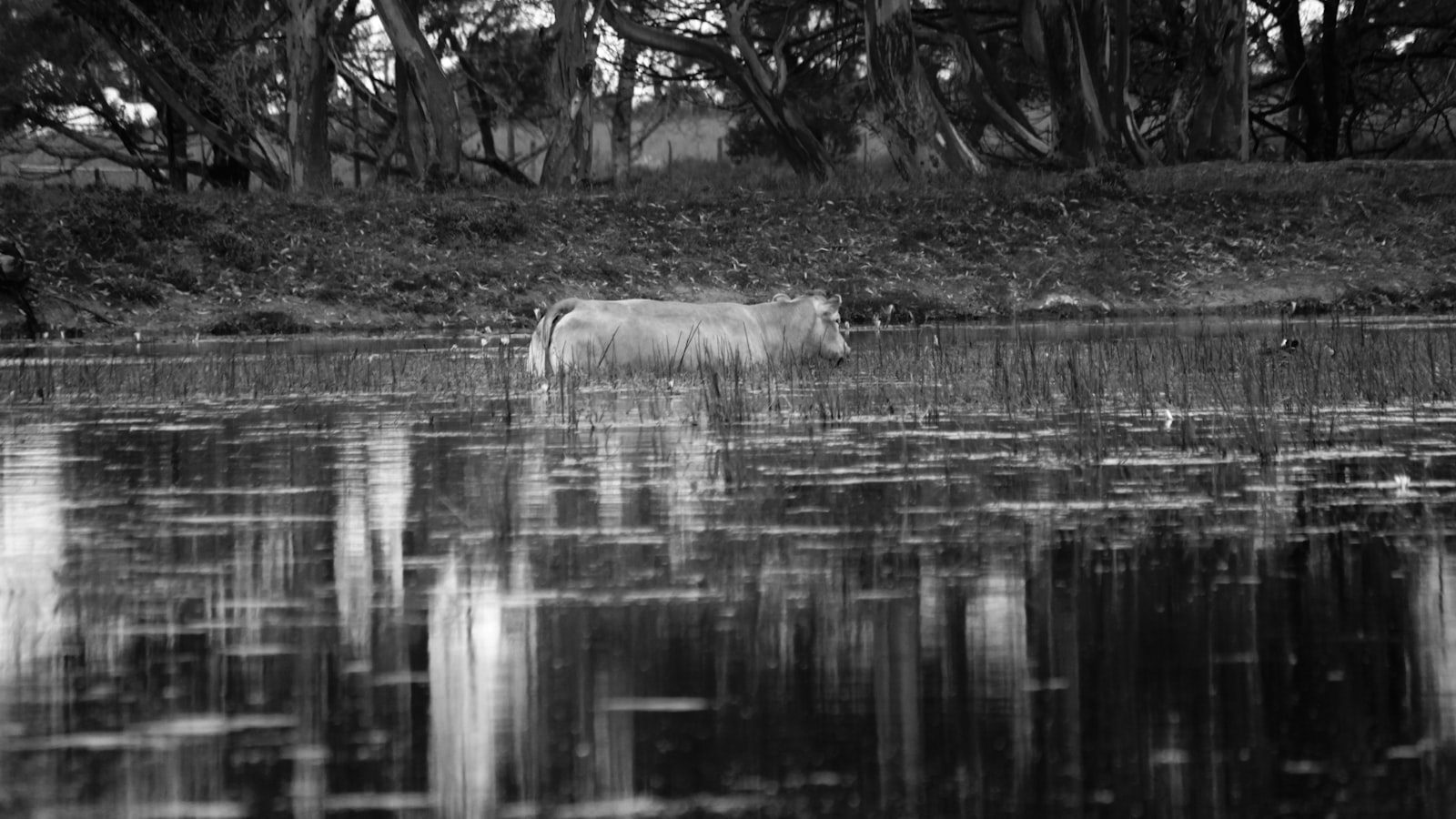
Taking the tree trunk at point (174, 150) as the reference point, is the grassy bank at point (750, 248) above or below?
below

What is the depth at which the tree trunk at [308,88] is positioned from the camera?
3362 centimetres

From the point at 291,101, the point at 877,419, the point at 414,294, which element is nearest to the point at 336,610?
the point at 877,419

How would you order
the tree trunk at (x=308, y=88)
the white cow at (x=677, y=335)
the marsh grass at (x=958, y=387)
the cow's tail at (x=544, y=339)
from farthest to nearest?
the tree trunk at (x=308, y=88), the white cow at (x=677, y=335), the cow's tail at (x=544, y=339), the marsh grass at (x=958, y=387)

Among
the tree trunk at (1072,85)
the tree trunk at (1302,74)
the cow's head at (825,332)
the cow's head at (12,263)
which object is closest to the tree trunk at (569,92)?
the tree trunk at (1072,85)

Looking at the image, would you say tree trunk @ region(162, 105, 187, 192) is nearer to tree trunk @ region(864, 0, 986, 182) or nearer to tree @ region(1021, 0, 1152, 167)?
tree trunk @ region(864, 0, 986, 182)

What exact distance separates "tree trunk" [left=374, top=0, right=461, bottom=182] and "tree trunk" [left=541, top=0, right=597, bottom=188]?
5.32 feet

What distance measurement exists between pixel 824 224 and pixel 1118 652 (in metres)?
24.5

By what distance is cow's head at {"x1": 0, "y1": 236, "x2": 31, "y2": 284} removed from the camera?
2197 centimetres

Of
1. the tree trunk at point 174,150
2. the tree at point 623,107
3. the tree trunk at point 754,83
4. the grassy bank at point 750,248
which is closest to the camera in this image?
the grassy bank at point 750,248

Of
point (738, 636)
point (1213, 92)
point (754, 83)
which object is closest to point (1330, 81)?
point (1213, 92)

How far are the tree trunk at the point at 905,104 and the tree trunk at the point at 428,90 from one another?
22.3 ft

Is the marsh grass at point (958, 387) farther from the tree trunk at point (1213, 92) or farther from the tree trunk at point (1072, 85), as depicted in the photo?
the tree trunk at point (1213, 92)

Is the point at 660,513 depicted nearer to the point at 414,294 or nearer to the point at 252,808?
the point at 252,808

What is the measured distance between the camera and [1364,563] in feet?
18.0
